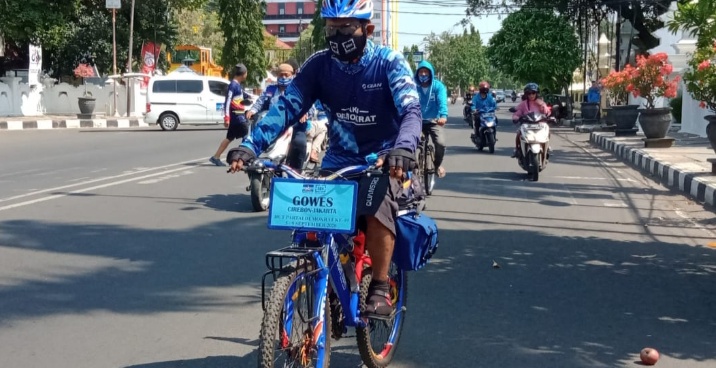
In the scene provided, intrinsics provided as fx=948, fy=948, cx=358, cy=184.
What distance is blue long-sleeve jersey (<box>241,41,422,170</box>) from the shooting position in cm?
432

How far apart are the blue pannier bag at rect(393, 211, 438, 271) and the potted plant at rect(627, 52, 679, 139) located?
686 inches

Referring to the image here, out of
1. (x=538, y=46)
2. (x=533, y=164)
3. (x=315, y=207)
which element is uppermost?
(x=538, y=46)

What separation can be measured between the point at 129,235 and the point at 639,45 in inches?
1297

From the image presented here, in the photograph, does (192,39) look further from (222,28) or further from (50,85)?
(50,85)

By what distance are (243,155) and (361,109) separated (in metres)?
0.68

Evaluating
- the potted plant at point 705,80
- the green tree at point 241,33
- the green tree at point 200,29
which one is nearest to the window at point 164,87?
the potted plant at point 705,80

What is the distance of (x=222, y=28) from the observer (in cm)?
6638

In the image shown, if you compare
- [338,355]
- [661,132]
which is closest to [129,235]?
[338,355]

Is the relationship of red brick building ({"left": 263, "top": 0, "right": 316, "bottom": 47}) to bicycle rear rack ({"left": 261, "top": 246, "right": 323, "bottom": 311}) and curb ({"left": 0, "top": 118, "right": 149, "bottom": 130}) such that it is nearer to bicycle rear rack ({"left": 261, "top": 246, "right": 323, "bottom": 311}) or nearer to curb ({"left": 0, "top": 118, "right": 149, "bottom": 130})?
curb ({"left": 0, "top": 118, "right": 149, "bottom": 130})

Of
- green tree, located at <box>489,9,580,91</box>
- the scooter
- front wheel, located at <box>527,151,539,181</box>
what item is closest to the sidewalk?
green tree, located at <box>489,9,580,91</box>

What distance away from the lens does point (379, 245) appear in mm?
4254

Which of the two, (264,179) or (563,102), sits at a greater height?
(563,102)

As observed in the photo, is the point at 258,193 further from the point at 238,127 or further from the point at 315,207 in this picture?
the point at 315,207

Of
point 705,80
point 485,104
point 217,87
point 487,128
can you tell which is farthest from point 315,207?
point 217,87
